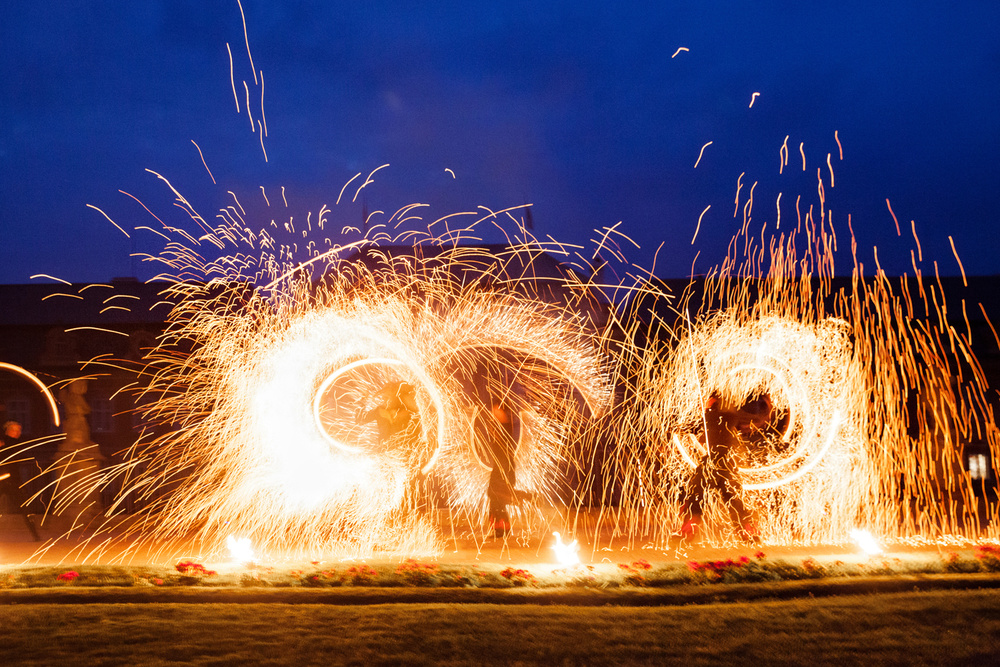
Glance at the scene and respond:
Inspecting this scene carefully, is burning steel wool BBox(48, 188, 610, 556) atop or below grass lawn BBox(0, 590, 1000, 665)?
atop

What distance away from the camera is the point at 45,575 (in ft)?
24.2

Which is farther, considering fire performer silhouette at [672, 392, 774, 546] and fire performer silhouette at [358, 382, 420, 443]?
fire performer silhouette at [672, 392, 774, 546]

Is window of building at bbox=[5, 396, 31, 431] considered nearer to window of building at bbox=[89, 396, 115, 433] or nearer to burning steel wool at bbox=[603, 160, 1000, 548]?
window of building at bbox=[89, 396, 115, 433]

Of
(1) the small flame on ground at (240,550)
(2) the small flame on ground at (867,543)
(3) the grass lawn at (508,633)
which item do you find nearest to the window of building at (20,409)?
(1) the small flame on ground at (240,550)

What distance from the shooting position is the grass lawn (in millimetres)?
5348

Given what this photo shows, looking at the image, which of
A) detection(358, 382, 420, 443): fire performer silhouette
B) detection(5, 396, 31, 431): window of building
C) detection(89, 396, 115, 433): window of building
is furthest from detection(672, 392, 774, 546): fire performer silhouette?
detection(5, 396, 31, 431): window of building

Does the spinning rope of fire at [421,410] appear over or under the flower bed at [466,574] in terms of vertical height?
over

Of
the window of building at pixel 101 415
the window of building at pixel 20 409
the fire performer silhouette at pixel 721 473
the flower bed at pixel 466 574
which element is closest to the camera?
the flower bed at pixel 466 574

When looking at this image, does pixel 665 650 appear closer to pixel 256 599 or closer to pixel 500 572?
pixel 500 572

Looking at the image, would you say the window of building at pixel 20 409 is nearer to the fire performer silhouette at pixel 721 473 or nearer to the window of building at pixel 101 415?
the window of building at pixel 101 415

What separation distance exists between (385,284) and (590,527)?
5.27m

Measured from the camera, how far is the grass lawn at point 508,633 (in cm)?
535

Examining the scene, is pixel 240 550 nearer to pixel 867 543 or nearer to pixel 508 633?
pixel 508 633

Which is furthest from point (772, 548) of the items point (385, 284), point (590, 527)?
point (385, 284)
